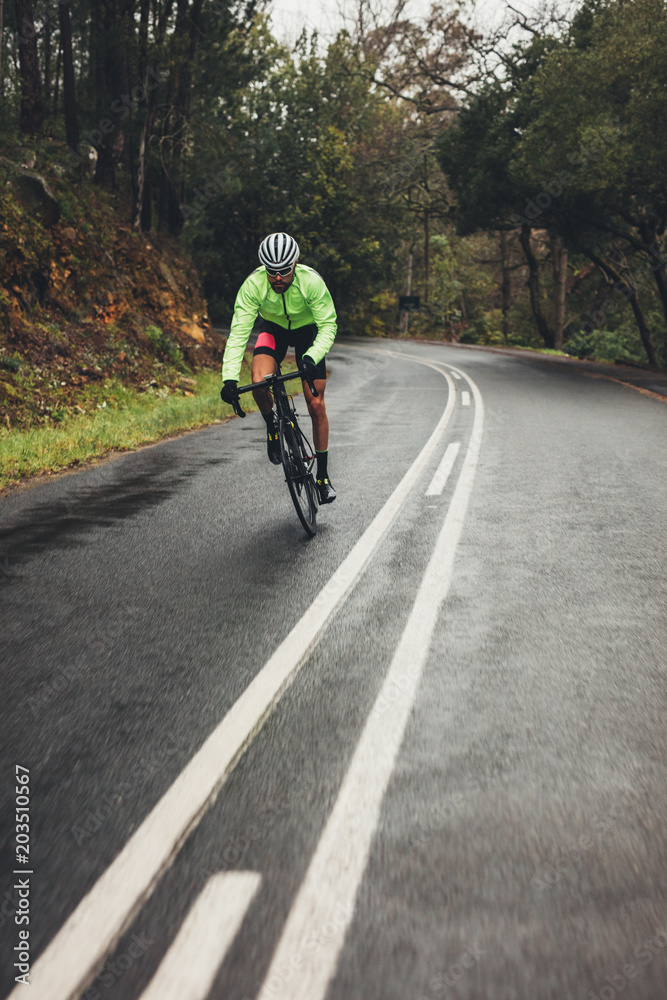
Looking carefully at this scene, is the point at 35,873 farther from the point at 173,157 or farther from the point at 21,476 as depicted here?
the point at 173,157

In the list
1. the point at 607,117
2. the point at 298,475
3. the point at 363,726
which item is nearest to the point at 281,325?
the point at 298,475

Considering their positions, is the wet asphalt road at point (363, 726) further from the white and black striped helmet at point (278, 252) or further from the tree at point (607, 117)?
the tree at point (607, 117)

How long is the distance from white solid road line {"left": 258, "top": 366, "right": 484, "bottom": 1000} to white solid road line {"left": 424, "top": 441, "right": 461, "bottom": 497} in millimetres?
3928

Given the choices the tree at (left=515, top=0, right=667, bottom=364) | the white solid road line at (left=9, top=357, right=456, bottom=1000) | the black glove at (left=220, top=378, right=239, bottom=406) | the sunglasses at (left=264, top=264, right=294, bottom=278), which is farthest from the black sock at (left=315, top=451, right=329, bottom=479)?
the tree at (left=515, top=0, right=667, bottom=364)

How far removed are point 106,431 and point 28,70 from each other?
12903 mm

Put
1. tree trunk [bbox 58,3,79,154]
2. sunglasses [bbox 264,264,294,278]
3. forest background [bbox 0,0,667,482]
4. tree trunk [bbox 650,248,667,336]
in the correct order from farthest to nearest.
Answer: tree trunk [bbox 650,248,667,336], tree trunk [bbox 58,3,79,154], forest background [bbox 0,0,667,482], sunglasses [bbox 264,264,294,278]

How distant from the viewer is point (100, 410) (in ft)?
47.2

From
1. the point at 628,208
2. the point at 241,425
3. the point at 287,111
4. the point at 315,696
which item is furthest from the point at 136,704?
the point at 287,111

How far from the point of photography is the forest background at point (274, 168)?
17.9 metres

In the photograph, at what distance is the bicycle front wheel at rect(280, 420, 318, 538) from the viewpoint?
6461mm

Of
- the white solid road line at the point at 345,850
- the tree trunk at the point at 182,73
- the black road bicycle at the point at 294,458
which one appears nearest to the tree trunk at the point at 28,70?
the tree trunk at the point at 182,73

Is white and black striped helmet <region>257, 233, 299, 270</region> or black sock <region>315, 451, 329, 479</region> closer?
white and black striped helmet <region>257, 233, 299, 270</region>

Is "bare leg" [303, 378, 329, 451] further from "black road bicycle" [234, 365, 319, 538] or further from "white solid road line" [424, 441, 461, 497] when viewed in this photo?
"white solid road line" [424, 441, 461, 497]

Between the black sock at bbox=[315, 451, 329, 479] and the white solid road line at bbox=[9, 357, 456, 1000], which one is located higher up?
the black sock at bbox=[315, 451, 329, 479]
